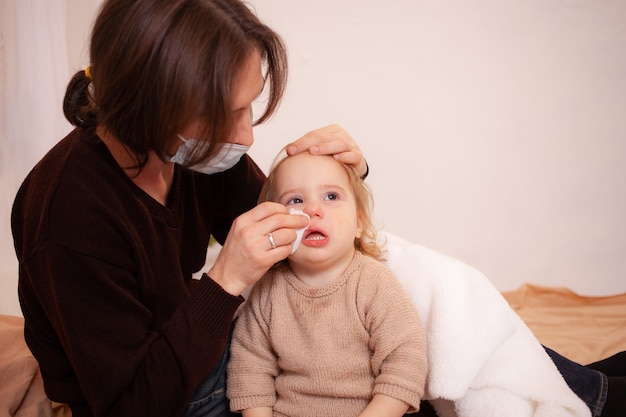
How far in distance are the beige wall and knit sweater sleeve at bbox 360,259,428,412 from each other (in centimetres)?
122

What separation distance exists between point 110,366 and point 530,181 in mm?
1967

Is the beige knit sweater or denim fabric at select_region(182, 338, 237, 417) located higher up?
the beige knit sweater

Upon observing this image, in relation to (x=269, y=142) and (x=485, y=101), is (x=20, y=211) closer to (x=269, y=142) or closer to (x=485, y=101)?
(x=269, y=142)

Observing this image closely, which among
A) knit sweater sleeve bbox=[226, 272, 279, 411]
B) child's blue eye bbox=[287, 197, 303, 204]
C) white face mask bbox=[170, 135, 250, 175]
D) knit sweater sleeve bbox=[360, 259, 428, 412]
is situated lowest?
knit sweater sleeve bbox=[226, 272, 279, 411]

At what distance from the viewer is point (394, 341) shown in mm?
1079

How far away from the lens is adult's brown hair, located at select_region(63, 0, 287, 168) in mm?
882

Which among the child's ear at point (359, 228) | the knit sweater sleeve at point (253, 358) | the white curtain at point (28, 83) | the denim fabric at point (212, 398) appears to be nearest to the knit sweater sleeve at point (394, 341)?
the child's ear at point (359, 228)

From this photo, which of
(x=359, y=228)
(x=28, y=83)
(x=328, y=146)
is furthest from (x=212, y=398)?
(x=28, y=83)

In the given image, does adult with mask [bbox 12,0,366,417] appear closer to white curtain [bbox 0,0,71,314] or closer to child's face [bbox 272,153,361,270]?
child's face [bbox 272,153,361,270]

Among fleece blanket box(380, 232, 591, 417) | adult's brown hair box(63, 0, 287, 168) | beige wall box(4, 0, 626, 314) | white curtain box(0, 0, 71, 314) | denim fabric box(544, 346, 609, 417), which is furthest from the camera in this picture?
beige wall box(4, 0, 626, 314)

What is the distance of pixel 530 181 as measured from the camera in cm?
233

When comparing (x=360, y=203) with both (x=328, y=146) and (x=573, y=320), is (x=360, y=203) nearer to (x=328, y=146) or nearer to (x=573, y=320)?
(x=328, y=146)

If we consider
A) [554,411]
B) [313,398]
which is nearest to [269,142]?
[313,398]

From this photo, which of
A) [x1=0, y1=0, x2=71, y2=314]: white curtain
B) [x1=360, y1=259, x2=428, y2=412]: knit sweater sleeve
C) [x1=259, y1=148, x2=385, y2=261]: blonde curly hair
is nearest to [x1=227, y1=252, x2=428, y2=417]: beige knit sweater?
[x1=360, y1=259, x2=428, y2=412]: knit sweater sleeve
